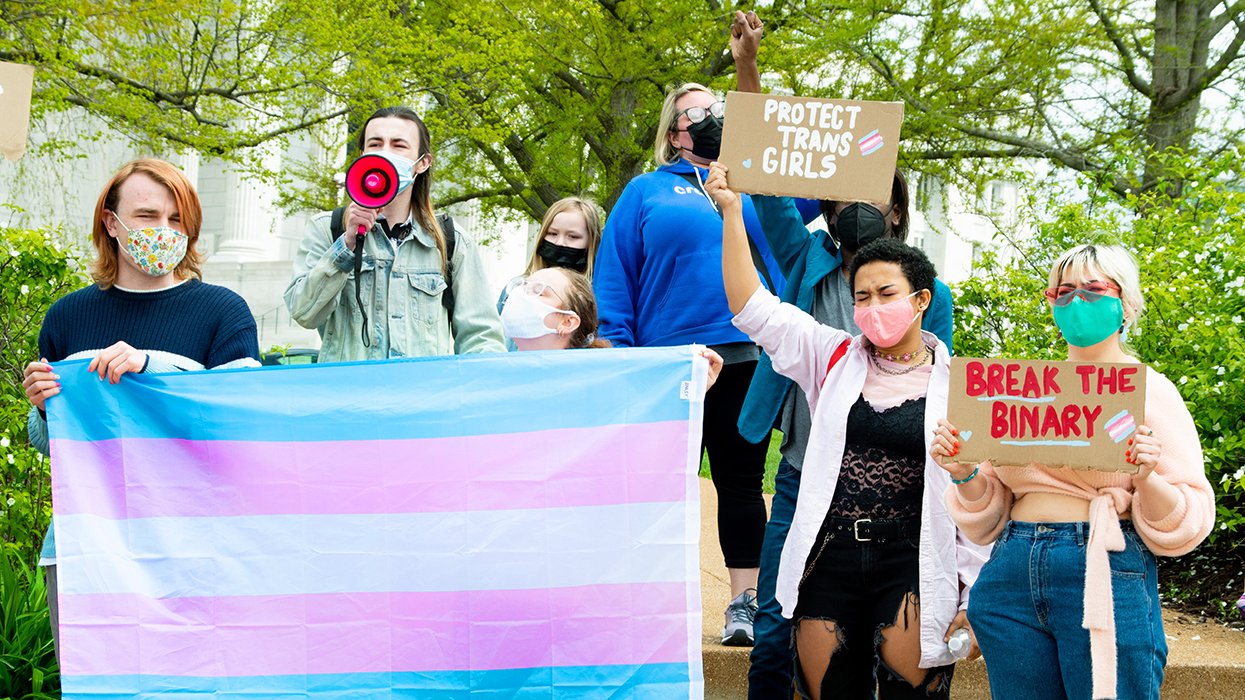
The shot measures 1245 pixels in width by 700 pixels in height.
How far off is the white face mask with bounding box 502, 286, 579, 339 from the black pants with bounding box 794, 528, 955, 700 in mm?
1073

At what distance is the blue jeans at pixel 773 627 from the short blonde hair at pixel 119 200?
76.3 inches

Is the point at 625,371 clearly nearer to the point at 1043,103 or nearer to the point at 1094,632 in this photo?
the point at 1094,632

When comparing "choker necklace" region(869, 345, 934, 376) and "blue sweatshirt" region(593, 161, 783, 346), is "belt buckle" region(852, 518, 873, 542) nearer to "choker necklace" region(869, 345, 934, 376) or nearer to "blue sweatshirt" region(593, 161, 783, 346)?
"choker necklace" region(869, 345, 934, 376)

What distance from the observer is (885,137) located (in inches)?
146

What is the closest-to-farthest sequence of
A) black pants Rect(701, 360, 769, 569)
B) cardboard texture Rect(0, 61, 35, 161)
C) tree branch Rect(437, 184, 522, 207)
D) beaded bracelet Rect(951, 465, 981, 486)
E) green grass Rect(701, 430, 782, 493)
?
beaded bracelet Rect(951, 465, 981, 486)
cardboard texture Rect(0, 61, 35, 161)
black pants Rect(701, 360, 769, 569)
green grass Rect(701, 430, 782, 493)
tree branch Rect(437, 184, 522, 207)

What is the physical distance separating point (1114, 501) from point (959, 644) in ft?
2.05

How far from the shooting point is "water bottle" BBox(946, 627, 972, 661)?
3436 mm

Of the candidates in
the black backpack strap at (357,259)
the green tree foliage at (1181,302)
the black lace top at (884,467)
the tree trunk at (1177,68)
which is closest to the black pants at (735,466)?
the black lace top at (884,467)

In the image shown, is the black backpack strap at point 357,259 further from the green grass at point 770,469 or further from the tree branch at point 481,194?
the tree branch at point 481,194

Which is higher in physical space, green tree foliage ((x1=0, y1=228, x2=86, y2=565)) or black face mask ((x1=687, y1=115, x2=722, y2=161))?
black face mask ((x1=687, y1=115, x2=722, y2=161))

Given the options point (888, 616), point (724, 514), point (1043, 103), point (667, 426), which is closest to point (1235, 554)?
A: point (724, 514)

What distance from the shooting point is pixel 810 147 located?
146 inches

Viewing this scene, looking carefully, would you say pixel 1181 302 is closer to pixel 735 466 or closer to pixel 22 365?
pixel 735 466

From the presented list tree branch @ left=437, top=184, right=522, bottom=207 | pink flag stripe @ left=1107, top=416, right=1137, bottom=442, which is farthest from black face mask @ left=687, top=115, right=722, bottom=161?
tree branch @ left=437, top=184, right=522, bottom=207
